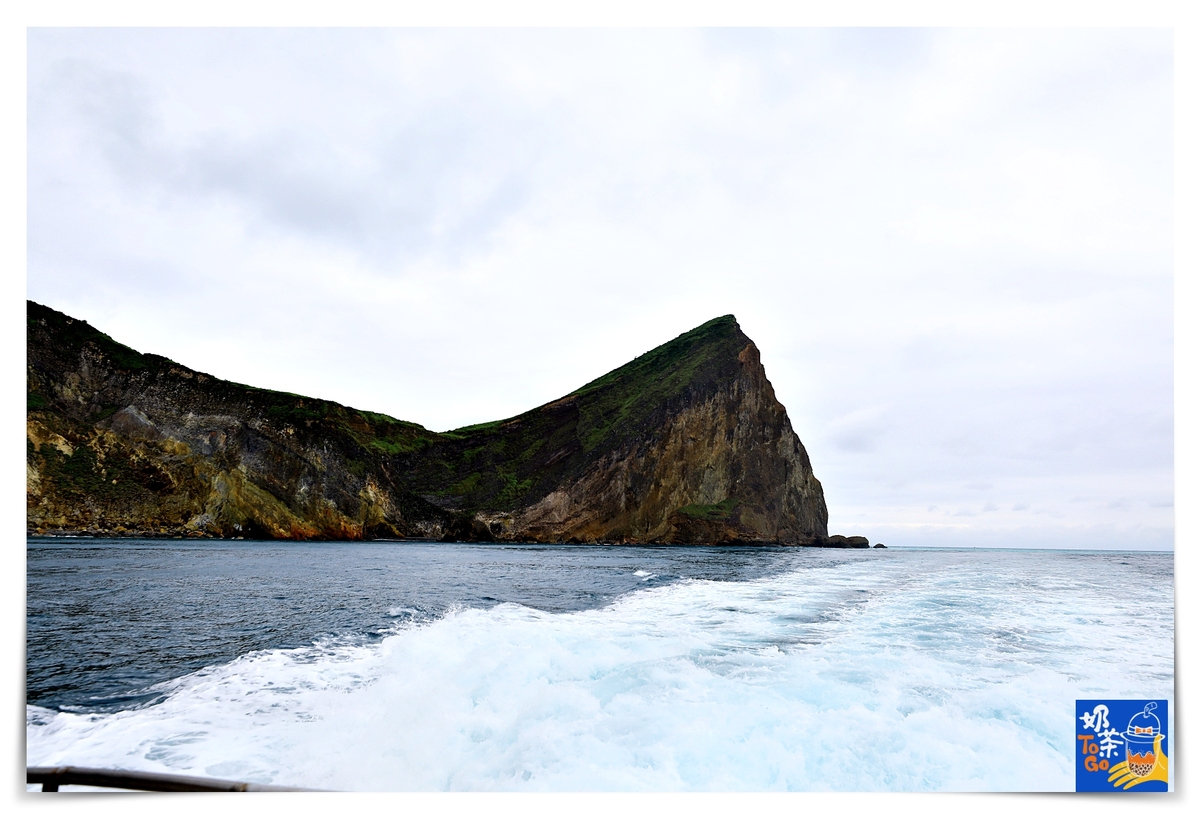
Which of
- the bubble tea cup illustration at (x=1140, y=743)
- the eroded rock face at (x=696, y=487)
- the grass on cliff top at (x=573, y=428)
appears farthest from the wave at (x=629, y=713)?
the grass on cliff top at (x=573, y=428)

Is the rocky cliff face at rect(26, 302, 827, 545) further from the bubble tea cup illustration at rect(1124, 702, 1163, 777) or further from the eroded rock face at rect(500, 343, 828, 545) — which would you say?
the bubble tea cup illustration at rect(1124, 702, 1163, 777)

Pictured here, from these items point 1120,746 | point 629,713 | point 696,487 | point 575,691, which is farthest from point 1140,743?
point 696,487

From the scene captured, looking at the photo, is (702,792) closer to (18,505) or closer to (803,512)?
(18,505)

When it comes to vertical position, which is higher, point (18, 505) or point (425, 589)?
point (18, 505)

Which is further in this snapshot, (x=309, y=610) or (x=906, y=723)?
(x=309, y=610)

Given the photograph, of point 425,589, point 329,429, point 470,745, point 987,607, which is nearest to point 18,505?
point 470,745

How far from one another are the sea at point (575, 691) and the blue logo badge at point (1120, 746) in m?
0.22

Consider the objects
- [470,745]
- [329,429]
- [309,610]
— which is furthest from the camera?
[329,429]

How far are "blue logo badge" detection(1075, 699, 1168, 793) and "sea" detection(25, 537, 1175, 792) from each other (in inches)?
8.6

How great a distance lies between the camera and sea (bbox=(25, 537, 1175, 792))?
205 inches

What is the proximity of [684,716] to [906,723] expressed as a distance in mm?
2217

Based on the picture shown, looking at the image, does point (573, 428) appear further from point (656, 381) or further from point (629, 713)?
point (629, 713)

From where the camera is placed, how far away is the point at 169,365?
172 ft

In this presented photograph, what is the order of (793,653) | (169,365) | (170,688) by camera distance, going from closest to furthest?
(170,688) → (793,653) → (169,365)
